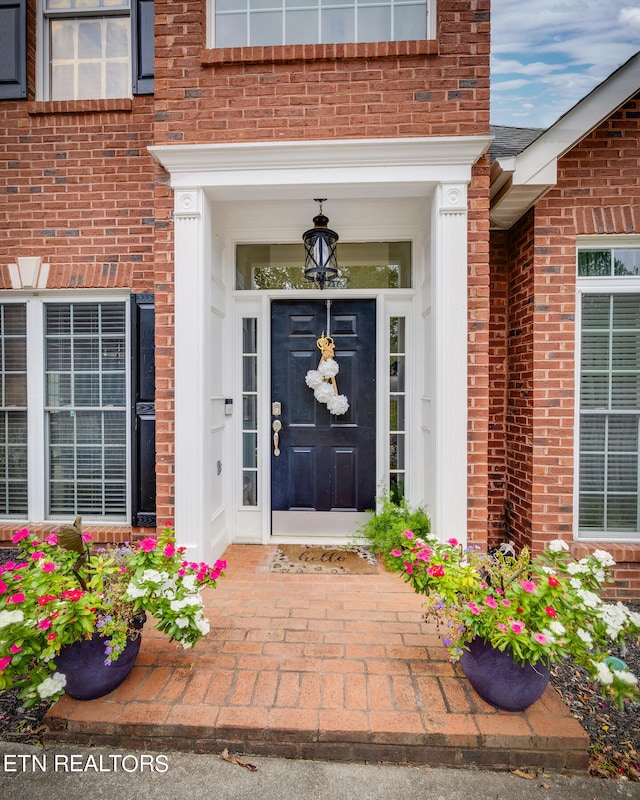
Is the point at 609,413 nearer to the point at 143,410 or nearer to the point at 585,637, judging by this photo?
the point at 585,637

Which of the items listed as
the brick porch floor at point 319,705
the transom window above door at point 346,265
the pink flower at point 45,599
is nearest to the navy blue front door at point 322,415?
the transom window above door at point 346,265

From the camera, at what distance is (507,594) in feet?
6.14

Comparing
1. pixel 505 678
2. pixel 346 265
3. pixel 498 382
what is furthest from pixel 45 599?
pixel 498 382

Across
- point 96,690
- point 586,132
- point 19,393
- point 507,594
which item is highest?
point 586,132

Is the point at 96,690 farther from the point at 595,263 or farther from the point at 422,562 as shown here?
the point at 595,263

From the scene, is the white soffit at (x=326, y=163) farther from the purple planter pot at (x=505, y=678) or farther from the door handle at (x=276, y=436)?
→ the purple planter pot at (x=505, y=678)

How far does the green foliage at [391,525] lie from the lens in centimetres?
334

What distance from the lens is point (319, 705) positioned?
197 cm

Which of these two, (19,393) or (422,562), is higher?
(19,393)

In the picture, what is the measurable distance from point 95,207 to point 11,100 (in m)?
1.10

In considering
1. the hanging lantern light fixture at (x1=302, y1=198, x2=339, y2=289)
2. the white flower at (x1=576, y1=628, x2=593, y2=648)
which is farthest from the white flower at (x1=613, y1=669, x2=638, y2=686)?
the hanging lantern light fixture at (x1=302, y1=198, x2=339, y2=289)

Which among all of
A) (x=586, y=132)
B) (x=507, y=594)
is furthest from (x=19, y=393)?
(x=586, y=132)

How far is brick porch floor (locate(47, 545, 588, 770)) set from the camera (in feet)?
6.00

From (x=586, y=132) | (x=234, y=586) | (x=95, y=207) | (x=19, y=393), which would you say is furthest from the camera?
(x=19, y=393)
